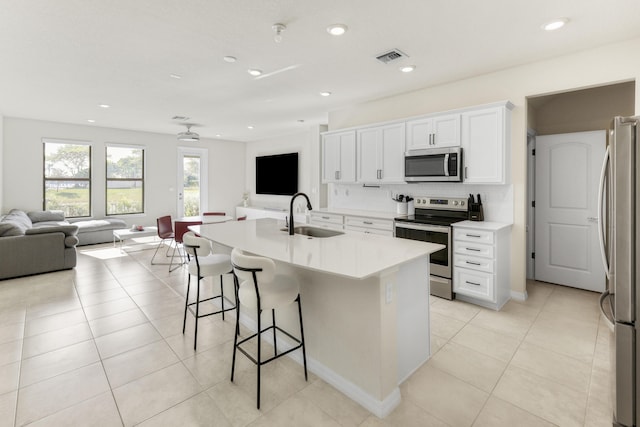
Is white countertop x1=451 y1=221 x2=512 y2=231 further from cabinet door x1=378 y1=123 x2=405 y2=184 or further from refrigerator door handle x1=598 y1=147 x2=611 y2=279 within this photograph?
refrigerator door handle x1=598 y1=147 x2=611 y2=279

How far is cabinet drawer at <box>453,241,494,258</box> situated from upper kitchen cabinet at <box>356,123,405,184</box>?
127cm

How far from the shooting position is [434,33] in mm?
2842

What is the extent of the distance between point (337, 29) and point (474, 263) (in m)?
2.81

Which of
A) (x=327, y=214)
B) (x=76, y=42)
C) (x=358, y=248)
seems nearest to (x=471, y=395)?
(x=358, y=248)

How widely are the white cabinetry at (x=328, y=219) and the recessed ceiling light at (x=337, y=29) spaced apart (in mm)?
2777

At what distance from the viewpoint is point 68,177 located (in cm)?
711

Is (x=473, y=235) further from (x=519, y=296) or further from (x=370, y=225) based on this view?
(x=370, y=225)

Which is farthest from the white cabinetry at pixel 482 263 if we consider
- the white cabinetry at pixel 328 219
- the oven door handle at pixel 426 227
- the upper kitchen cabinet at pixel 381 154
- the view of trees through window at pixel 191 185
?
the view of trees through window at pixel 191 185

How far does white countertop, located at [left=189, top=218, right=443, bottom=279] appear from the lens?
187 cm

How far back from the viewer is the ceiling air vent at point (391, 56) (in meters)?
3.21

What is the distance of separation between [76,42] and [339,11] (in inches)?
97.8

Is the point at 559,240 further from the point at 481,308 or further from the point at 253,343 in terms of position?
the point at 253,343

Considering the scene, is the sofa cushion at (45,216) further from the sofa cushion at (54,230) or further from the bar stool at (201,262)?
the bar stool at (201,262)

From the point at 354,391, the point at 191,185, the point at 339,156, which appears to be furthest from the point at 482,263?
the point at 191,185
